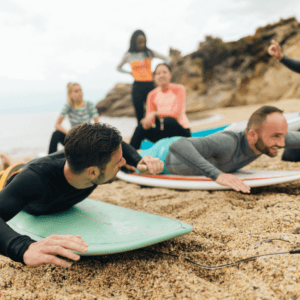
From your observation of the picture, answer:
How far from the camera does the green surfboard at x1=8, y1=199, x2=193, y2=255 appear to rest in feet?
4.25

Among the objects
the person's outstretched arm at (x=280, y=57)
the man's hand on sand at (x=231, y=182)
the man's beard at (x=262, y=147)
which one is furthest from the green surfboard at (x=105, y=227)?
the person's outstretched arm at (x=280, y=57)

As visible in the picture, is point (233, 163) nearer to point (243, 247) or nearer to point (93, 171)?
point (243, 247)

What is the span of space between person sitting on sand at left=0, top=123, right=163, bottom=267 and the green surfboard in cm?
13

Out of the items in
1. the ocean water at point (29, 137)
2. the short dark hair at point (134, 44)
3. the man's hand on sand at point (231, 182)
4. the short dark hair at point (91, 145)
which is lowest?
the ocean water at point (29, 137)

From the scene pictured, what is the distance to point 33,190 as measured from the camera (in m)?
1.26

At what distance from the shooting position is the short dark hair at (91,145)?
4.11ft

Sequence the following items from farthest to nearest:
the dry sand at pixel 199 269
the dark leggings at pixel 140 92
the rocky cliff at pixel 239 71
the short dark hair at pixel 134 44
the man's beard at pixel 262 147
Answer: the rocky cliff at pixel 239 71 < the dark leggings at pixel 140 92 < the short dark hair at pixel 134 44 < the man's beard at pixel 262 147 < the dry sand at pixel 199 269

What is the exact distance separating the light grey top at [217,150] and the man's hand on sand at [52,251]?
1.14 metres

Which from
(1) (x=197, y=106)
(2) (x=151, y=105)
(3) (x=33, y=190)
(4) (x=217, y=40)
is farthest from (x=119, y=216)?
(4) (x=217, y=40)

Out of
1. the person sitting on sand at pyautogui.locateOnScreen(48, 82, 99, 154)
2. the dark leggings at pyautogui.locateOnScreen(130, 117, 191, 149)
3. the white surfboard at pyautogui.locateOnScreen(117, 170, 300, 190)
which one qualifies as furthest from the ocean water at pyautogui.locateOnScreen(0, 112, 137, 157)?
the white surfboard at pyautogui.locateOnScreen(117, 170, 300, 190)

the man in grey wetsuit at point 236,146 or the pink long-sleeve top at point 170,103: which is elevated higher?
the pink long-sleeve top at point 170,103

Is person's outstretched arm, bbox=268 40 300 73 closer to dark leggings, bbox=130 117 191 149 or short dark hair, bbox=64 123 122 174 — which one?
dark leggings, bbox=130 117 191 149

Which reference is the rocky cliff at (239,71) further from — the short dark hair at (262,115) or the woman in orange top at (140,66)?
the short dark hair at (262,115)

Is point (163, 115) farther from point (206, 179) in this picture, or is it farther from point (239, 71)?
point (239, 71)
